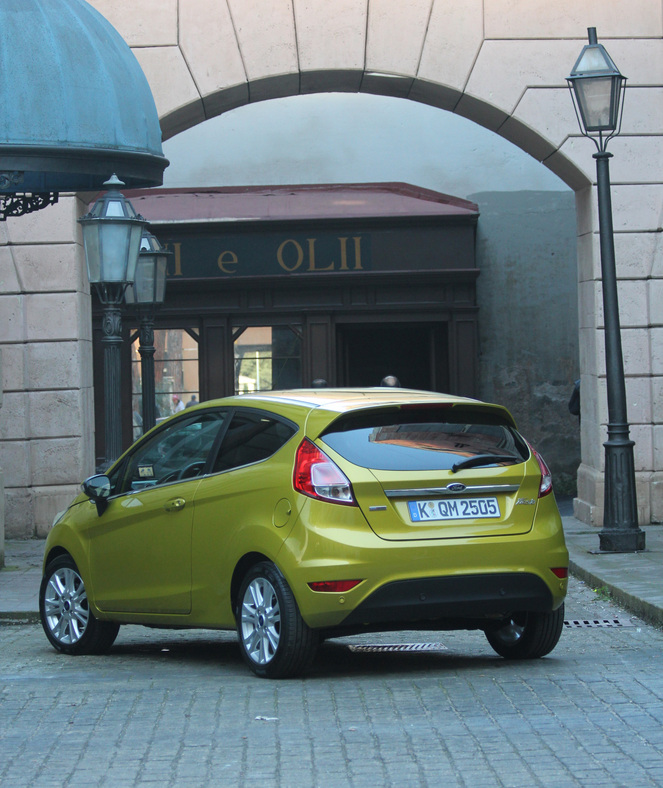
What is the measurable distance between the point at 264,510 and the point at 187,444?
1007mm

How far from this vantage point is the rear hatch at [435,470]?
6398 millimetres

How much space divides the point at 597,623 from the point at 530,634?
6.23 feet

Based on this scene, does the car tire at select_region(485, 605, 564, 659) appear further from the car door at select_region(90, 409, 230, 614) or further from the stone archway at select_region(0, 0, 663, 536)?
the stone archway at select_region(0, 0, 663, 536)

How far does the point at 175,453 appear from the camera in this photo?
24.4ft

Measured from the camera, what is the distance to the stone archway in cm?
1436

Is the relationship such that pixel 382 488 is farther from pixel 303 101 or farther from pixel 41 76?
pixel 303 101

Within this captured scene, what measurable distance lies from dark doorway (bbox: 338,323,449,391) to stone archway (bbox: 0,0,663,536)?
22.9ft

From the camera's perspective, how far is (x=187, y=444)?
24.3ft

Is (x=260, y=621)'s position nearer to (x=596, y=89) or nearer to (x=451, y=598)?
(x=451, y=598)

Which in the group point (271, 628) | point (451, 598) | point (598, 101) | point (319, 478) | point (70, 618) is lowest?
point (70, 618)

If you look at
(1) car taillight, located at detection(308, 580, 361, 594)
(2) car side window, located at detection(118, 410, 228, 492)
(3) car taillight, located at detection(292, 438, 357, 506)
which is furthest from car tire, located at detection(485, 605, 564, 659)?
(2) car side window, located at detection(118, 410, 228, 492)

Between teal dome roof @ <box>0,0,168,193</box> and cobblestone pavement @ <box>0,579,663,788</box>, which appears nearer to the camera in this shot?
cobblestone pavement @ <box>0,579,663,788</box>

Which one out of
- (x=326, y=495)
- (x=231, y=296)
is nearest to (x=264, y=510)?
(x=326, y=495)

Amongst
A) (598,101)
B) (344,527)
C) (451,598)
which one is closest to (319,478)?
(344,527)
